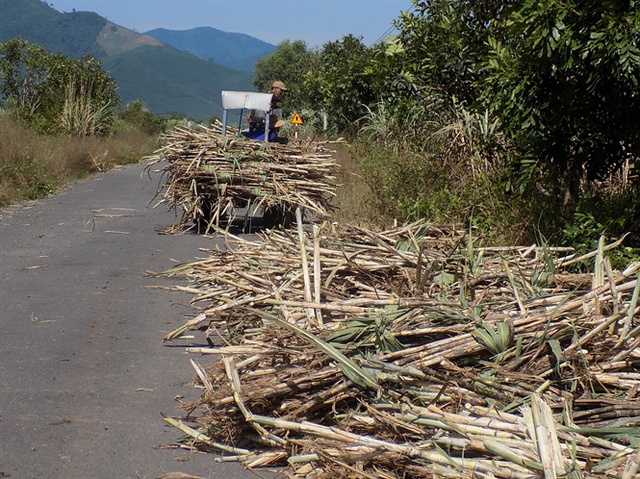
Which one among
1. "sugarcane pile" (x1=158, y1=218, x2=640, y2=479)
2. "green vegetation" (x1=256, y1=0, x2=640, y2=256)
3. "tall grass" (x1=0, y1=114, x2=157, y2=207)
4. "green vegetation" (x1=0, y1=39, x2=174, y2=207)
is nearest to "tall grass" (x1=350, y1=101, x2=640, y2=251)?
"green vegetation" (x1=256, y1=0, x2=640, y2=256)

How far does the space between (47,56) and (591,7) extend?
87.5ft

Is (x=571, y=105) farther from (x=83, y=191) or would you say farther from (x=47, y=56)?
(x=47, y=56)

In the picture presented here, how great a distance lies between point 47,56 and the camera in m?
31.2

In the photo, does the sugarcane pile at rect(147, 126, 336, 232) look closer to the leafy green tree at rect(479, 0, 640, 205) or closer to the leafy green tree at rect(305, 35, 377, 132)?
the leafy green tree at rect(479, 0, 640, 205)

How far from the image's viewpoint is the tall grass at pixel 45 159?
18109 mm

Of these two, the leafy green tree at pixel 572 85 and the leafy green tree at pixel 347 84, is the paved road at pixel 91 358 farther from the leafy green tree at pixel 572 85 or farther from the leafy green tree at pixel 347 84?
the leafy green tree at pixel 347 84

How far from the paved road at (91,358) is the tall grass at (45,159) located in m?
5.43

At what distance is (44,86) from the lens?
30.3m

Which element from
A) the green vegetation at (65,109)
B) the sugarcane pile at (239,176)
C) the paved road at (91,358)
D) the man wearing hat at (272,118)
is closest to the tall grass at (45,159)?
the green vegetation at (65,109)

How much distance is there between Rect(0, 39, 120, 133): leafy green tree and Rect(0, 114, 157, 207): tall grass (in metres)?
1.14

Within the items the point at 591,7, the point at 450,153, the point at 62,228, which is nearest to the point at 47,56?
the point at 62,228

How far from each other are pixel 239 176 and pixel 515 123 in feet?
15.7

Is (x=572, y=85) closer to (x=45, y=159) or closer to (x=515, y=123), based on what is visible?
(x=515, y=123)

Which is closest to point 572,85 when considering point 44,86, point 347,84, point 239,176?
point 239,176
